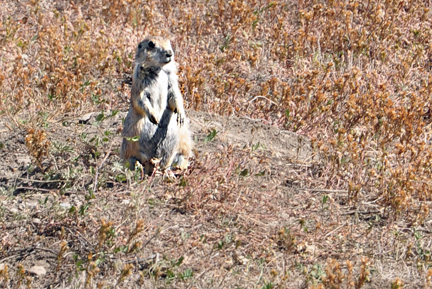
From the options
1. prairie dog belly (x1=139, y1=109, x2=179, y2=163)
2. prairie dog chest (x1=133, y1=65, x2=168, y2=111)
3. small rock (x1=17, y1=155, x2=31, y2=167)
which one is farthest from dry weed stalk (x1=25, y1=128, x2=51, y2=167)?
prairie dog chest (x1=133, y1=65, x2=168, y2=111)

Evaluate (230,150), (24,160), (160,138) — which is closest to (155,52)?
(160,138)

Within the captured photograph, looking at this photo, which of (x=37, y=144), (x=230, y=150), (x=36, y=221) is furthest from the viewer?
(x=230, y=150)

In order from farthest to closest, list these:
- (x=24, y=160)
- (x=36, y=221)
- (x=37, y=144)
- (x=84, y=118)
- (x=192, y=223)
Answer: (x=84, y=118) < (x=24, y=160) < (x=37, y=144) < (x=192, y=223) < (x=36, y=221)

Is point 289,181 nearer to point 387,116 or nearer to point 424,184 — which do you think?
point 424,184

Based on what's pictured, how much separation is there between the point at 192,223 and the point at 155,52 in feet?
5.47

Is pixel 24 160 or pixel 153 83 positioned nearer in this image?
pixel 153 83

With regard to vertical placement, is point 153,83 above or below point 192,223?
above

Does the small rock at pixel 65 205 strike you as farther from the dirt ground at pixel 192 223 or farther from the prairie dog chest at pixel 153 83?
the prairie dog chest at pixel 153 83

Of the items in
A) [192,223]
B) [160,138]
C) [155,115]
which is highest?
[155,115]

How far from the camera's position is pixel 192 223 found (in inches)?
233

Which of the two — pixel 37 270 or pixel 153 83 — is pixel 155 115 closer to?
pixel 153 83

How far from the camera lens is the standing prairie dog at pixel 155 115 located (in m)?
6.51

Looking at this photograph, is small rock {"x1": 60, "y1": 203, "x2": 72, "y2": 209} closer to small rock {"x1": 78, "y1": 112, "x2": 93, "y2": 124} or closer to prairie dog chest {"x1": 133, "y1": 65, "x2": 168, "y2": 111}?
prairie dog chest {"x1": 133, "y1": 65, "x2": 168, "y2": 111}

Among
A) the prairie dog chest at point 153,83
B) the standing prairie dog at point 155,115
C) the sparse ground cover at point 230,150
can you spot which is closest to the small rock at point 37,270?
the sparse ground cover at point 230,150
